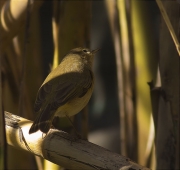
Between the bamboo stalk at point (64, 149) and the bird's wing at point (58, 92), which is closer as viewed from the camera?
the bamboo stalk at point (64, 149)

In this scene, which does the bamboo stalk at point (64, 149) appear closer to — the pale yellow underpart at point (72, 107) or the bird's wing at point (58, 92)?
the bird's wing at point (58, 92)

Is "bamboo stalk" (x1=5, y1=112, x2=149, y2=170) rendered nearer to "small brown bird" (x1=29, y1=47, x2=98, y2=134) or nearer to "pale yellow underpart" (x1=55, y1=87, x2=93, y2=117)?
"small brown bird" (x1=29, y1=47, x2=98, y2=134)

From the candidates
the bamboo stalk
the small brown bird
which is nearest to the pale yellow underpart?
the small brown bird

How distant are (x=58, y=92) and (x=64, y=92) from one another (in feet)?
0.09

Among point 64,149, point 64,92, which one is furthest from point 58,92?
point 64,149

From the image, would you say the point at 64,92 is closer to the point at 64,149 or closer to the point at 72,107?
the point at 72,107

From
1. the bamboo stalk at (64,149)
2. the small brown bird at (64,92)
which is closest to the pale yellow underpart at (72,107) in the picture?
the small brown bird at (64,92)

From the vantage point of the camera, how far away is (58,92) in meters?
2.02

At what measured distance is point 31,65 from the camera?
2.27m

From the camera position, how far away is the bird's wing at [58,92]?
188 centimetres

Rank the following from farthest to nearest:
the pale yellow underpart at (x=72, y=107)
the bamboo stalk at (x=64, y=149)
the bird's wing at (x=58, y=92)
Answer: the pale yellow underpart at (x=72, y=107), the bird's wing at (x=58, y=92), the bamboo stalk at (x=64, y=149)


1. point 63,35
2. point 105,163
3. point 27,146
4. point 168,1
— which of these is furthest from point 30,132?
point 168,1

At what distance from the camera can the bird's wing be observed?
6.18 feet

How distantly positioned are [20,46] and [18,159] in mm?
521
